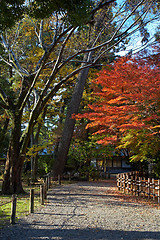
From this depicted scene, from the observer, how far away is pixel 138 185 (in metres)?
10.5

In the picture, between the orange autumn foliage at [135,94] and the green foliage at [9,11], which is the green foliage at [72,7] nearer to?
the green foliage at [9,11]

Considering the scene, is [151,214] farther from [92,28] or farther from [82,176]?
[82,176]

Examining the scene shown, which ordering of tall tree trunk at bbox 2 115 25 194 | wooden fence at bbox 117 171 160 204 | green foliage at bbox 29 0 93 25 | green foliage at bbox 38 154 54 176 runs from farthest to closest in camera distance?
green foliage at bbox 38 154 54 176
tall tree trunk at bbox 2 115 25 194
wooden fence at bbox 117 171 160 204
green foliage at bbox 29 0 93 25

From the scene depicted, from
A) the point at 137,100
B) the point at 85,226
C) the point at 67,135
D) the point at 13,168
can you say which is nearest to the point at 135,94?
the point at 137,100

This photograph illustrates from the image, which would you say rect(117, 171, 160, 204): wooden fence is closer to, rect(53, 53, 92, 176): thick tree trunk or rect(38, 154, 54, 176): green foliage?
rect(53, 53, 92, 176): thick tree trunk

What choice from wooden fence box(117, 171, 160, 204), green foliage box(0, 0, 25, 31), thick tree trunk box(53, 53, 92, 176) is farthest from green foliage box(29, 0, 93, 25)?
thick tree trunk box(53, 53, 92, 176)

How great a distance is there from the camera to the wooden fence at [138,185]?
9.49 meters

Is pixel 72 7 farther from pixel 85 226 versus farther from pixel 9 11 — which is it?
pixel 85 226

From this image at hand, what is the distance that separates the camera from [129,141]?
33.0 ft

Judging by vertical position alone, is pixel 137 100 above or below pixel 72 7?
below

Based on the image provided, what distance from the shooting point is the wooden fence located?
949 centimetres

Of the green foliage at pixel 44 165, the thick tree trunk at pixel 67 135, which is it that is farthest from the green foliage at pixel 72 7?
the green foliage at pixel 44 165

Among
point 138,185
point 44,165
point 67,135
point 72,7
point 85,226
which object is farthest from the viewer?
point 44,165

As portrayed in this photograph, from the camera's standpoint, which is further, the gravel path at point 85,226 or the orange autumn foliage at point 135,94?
the orange autumn foliage at point 135,94
